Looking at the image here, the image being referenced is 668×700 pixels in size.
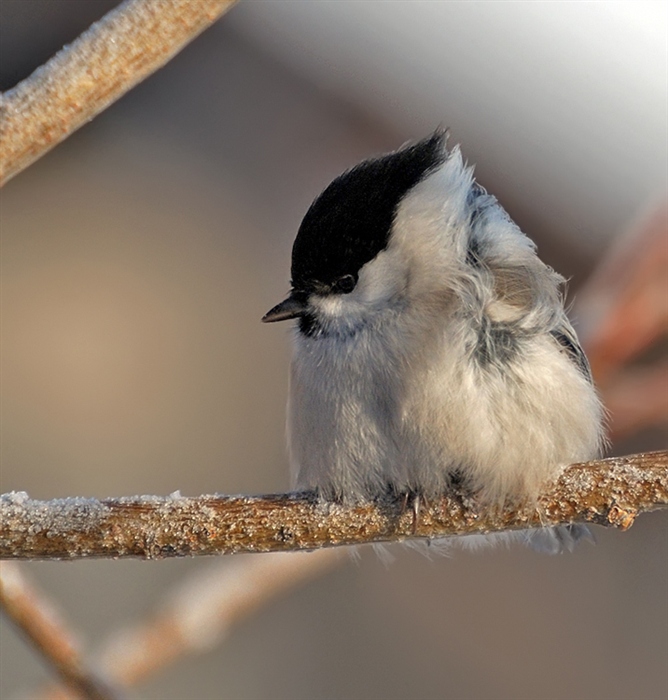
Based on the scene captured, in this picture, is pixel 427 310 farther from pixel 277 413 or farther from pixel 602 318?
pixel 277 413

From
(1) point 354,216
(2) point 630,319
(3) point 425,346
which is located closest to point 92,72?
(1) point 354,216

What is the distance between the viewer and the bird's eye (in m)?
1.25

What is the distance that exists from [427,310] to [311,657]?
1.20 meters

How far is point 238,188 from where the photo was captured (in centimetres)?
241

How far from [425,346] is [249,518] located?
33cm

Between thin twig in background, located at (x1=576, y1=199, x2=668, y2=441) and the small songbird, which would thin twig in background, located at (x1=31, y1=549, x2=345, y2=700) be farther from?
thin twig in background, located at (x1=576, y1=199, x2=668, y2=441)

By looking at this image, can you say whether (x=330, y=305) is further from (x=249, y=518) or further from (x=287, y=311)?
(x=249, y=518)

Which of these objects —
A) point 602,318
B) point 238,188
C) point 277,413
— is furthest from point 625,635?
point 238,188

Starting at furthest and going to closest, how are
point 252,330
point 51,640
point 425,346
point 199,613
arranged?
point 252,330, point 425,346, point 199,613, point 51,640

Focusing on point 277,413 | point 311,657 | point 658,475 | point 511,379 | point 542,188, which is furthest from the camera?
point 277,413

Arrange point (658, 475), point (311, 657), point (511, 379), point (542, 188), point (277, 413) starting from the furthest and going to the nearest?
point (277, 413) < point (311, 657) < point (542, 188) < point (511, 379) < point (658, 475)

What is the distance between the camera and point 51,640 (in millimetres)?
820

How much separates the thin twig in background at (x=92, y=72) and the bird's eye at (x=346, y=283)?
42cm

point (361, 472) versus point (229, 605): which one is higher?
point (361, 472)
